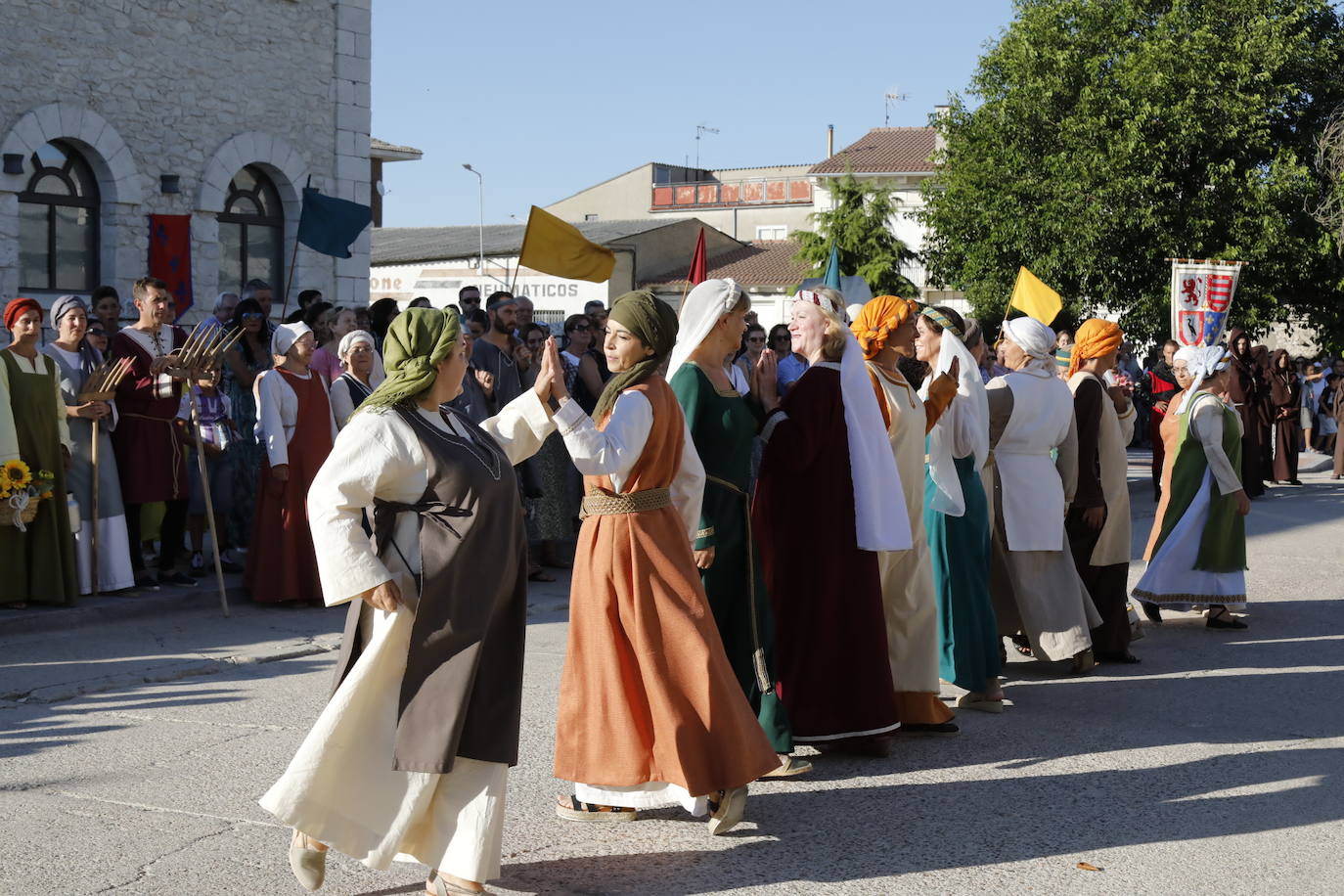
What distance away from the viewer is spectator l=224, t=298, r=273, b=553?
10711 millimetres

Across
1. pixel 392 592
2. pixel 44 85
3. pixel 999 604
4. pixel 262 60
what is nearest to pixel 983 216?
pixel 262 60

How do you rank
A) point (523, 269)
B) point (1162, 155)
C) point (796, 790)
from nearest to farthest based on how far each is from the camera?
point (796, 790)
point (1162, 155)
point (523, 269)

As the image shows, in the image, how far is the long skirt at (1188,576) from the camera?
9.75m

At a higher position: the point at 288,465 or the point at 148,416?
the point at 148,416

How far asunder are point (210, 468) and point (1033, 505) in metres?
5.84

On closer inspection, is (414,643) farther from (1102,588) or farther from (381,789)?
(1102,588)

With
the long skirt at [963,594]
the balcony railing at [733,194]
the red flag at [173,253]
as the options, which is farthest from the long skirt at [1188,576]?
the balcony railing at [733,194]

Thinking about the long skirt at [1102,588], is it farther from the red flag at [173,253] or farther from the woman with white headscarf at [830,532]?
the red flag at [173,253]

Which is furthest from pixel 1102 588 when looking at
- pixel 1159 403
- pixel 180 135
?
pixel 180 135

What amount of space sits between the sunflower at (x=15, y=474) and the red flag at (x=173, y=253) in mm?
7708

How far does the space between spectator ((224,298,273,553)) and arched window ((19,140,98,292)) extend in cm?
587

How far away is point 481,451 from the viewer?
4.46 meters

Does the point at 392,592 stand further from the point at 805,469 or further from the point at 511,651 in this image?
the point at 805,469

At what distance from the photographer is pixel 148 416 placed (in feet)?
32.0
